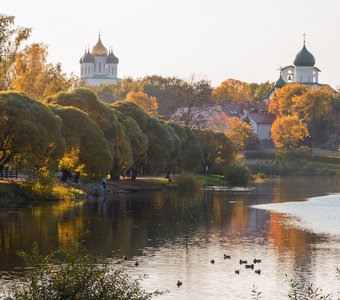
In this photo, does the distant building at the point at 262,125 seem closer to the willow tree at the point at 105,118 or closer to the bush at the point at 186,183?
the bush at the point at 186,183

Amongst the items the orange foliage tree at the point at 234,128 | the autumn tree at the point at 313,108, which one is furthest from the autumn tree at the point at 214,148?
the autumn tree at the point at 313,108

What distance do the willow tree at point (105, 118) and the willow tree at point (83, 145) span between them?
3.81 m

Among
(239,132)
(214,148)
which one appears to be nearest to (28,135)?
(214,148)

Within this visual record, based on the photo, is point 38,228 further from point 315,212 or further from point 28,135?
point 315,212

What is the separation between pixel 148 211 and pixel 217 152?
45.3 m

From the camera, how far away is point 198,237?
172 ft

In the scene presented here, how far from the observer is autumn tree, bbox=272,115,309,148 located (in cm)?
16350

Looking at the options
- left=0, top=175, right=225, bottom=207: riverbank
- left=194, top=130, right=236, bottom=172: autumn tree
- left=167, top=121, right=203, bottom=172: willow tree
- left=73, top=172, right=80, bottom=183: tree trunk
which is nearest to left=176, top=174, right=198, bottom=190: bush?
left=0, top=175, right=225, bottom=207: riverbank

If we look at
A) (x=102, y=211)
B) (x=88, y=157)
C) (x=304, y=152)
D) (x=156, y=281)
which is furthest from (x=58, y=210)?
(x=304, y=152)

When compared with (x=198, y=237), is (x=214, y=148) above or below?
above

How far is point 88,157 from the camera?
78.6m

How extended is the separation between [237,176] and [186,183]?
37.8 ft

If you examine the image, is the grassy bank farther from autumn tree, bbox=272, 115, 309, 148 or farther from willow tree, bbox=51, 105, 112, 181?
autumn tree, bbox=272, 115, 309, 148

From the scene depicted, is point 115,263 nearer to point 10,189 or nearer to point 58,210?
point 58,210
